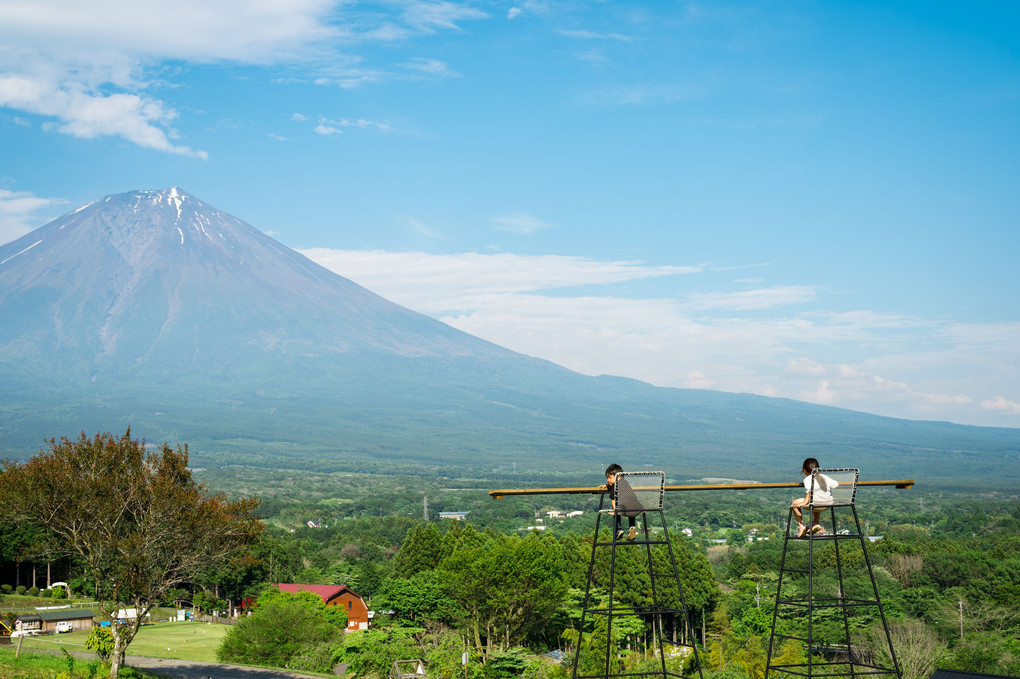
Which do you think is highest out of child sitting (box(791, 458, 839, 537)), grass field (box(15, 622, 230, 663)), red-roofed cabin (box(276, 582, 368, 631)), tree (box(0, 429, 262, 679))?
child sitting (box(791, 458, 839, 537))

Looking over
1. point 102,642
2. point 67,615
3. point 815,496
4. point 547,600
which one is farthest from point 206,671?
point 815,496

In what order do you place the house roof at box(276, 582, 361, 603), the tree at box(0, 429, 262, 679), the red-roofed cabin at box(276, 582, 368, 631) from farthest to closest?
the red-roofed cabin at box(276, 582, 368, 631) → the house roof at box(276, 582, 361, 603) → the tree at box(0, 429, 262, 679)

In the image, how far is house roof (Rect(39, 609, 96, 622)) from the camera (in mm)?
40991

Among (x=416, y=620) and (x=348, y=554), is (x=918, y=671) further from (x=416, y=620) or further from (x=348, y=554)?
(x=348, y=554)

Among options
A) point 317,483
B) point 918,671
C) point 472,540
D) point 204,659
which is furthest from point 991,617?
point 317,483

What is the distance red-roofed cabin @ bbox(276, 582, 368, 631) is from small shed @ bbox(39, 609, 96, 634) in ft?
39.4

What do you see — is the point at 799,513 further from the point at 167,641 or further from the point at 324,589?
the point at 324,589

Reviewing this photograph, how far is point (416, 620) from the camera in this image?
157 ft

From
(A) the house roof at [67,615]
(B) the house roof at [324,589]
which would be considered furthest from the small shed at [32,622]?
(B) the house roof at [324,589]

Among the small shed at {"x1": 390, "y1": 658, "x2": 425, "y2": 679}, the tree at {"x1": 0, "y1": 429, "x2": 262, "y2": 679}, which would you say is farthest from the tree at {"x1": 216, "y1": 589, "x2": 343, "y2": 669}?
the tree at {"x1": 0, "y1": 429, "x2": 262, "y2": 679}

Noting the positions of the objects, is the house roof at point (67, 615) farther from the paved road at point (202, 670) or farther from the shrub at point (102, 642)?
the shrub at point (102, 642)

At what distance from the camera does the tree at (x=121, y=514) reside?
21.9 metres

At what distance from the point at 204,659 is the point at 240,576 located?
2113 centimetres

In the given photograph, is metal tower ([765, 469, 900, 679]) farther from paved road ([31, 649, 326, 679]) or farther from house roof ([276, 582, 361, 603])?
house roof ([276, 582, 361, 603])
